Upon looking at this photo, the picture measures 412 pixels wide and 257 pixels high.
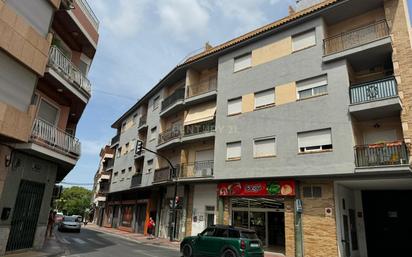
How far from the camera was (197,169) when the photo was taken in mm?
24453

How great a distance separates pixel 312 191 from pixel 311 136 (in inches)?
124

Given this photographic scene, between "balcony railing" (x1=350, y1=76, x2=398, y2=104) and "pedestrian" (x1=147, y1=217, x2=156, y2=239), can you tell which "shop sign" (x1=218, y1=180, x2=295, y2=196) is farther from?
"pedestrian" (x1=147, y1=217, x2=156, y2=239)

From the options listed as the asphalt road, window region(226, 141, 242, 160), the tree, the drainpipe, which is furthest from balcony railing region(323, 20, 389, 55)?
the tree

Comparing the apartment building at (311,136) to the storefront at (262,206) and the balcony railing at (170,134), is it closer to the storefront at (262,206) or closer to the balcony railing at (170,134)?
the storefront at (262,206)

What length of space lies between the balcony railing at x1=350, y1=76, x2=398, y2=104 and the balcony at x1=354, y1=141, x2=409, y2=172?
2.40 meters

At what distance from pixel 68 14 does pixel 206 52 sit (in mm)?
13465

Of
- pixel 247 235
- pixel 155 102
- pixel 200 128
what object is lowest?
pixel 247 235

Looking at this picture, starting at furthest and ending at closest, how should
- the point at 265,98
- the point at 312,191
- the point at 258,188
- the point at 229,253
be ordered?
the point at 265,98 < the point at 258,188 < the point at 312,191 < the point at 229,253

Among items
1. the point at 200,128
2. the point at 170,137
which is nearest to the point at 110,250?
the point at 200,128

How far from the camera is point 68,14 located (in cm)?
1507

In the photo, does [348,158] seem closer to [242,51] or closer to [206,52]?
[242,51]

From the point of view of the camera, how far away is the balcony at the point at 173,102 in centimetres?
2758

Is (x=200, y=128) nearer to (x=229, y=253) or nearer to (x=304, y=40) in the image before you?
(x=304, y=40)

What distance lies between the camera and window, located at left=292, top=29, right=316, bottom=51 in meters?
19.5
